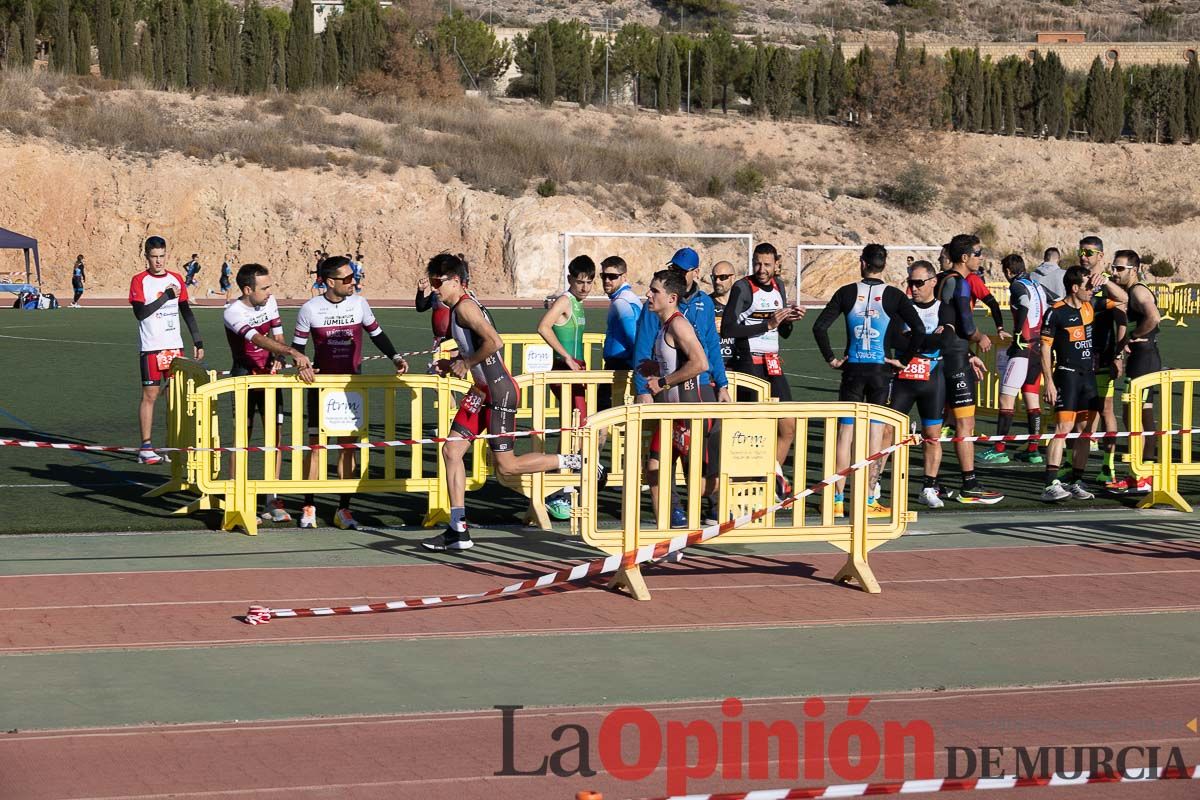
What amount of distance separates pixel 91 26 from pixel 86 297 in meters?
23.6

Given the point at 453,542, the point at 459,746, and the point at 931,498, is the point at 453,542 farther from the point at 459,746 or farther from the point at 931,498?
the point at 459,746

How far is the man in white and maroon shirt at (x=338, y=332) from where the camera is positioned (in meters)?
11.6

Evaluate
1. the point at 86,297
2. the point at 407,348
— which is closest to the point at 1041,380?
the point at 407,348

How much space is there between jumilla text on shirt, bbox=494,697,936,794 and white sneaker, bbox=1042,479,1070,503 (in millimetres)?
6524

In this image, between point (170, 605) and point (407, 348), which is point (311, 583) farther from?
point (407, 348)

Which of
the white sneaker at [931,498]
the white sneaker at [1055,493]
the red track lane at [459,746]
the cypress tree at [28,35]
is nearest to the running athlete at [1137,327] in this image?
the white sneaker at [1055,493]

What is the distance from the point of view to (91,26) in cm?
7388

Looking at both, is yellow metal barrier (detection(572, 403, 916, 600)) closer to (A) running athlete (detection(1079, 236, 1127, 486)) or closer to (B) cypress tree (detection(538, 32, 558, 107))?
(A) running athlete (detection(1079, 236, 1127, 486))

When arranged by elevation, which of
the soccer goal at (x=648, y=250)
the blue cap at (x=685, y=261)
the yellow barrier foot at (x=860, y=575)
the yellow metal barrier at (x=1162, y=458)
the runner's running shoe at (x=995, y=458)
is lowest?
the yellow barrier foot at (x=860, y=575)

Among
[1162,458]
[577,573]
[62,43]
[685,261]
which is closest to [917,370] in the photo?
[1162,458]

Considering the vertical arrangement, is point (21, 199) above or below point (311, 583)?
above

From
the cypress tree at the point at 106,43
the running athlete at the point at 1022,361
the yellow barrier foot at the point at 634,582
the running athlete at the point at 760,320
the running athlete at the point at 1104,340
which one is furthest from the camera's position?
the cypress tree at the point at 106,43

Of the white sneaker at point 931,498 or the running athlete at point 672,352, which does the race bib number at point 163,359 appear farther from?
the white sneaker at point 931,498

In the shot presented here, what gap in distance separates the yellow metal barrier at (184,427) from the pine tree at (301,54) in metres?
62.1
